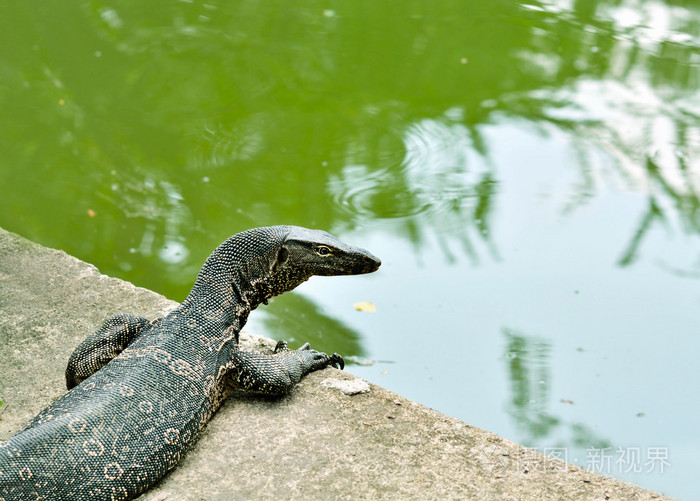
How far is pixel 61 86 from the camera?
9195 millimetres

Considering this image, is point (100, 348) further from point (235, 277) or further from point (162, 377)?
point (235, 277)

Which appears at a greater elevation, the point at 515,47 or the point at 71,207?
the point at 515,47

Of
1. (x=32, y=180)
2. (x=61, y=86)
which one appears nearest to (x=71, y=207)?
(x=32, y=180)

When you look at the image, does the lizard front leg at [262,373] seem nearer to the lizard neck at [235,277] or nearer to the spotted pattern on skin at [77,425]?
the lizard neck at [235,277]

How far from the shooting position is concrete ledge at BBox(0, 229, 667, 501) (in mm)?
3648

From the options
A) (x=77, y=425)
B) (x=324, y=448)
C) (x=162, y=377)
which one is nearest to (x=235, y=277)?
(x=162, y=377)

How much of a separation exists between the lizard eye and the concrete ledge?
2.30ft

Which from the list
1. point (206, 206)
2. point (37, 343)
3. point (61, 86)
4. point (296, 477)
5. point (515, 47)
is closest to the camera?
point (296, 477)

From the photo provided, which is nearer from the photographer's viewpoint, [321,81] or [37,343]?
[37,343]

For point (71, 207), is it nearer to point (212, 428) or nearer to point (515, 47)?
point (212, 428)

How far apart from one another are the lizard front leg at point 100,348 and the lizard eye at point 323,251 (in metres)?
1.05

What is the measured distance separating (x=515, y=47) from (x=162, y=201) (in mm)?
4877

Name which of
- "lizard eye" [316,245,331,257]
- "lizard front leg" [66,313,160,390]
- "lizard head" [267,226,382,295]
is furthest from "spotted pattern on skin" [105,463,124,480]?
"lizard eye" [316,245,331,257]

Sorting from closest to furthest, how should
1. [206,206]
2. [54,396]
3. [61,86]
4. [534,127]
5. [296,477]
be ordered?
1. [296,477]
2. [54,396]
3. [206,206]
4. [534,127]
5. [61,86]
